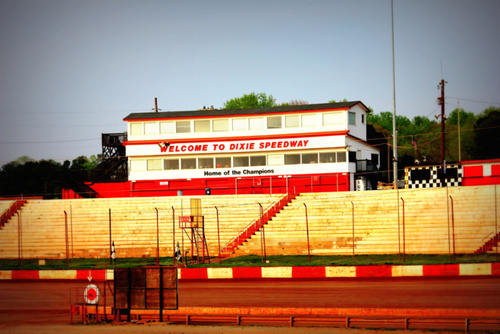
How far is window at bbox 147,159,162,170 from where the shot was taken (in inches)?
1772

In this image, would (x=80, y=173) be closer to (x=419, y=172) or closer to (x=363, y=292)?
(x=419, y=172)

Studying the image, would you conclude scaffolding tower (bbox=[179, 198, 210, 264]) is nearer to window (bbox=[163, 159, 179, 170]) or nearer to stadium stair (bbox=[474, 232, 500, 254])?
window (bbox=[163, 159, 179, 170])

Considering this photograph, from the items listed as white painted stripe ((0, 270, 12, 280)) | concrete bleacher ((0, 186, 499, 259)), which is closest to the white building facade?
concrete bleacher ((0, 186, 499, 259))

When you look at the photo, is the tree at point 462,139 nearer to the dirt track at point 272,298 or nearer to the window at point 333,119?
the window at point 333,119

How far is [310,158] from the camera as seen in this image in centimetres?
4156

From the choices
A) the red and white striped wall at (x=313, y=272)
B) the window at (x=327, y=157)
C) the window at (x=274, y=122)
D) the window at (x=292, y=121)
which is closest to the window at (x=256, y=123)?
the window at (x=274, y=122)

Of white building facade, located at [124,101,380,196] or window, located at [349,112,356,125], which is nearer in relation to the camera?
white building facade, located at [124,101,380,196]

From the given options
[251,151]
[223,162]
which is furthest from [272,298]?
→ [223,162]

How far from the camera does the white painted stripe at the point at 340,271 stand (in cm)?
2538

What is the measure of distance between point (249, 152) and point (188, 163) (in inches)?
203

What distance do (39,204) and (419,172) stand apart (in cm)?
2791

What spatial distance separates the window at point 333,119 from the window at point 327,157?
239 centimetres

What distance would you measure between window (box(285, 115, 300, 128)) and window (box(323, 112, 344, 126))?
206cm

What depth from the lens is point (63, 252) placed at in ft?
116
